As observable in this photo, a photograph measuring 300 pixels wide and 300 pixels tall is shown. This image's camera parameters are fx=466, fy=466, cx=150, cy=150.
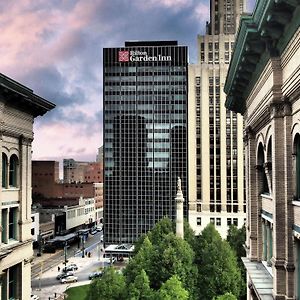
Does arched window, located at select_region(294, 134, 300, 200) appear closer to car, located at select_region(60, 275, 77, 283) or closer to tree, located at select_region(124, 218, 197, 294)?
tree, located at select_region(124, 218, 197, 294)

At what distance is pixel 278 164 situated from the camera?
13922mm

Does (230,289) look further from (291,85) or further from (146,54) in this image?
(146,54)

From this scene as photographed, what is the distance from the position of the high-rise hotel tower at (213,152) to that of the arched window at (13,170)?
86552 millimetres

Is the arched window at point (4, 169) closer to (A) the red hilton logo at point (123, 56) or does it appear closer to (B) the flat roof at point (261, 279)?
(B) the flat roof at point (261, 279)

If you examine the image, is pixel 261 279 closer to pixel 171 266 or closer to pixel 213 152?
pixel 171 266

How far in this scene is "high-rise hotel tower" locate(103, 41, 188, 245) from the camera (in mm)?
108500

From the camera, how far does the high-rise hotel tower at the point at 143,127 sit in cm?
10850

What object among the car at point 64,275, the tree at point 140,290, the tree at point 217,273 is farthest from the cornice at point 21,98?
the car at point 64,275

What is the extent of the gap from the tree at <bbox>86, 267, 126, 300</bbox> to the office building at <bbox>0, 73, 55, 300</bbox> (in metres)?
16.5

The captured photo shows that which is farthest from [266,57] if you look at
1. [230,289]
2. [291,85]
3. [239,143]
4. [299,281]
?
[239,143]

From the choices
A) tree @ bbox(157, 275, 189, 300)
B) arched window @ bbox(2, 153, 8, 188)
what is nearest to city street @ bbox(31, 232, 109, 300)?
tree @ bbox(157, 275, 189, 300)

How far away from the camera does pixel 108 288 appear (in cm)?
4044

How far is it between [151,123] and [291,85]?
3855 inches

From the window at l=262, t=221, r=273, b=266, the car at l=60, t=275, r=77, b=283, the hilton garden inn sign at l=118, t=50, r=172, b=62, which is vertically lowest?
the car at l=60, t=275, r=77, b=283
